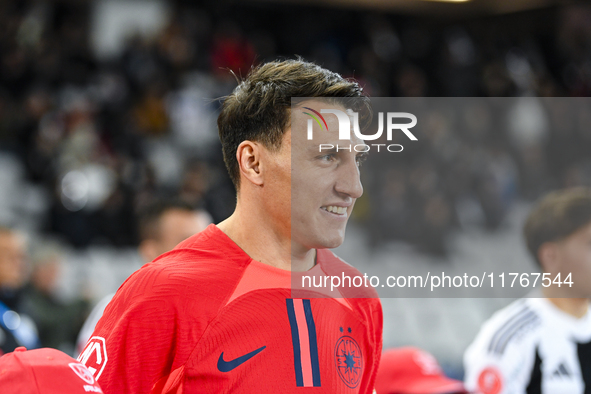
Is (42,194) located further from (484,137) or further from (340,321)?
(340,321)

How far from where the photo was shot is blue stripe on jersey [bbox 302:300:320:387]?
1606mm

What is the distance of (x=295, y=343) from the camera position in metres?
1.62

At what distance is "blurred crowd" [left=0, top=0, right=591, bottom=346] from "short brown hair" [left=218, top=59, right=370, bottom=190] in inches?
65.3

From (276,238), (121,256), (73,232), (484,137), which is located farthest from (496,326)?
(73,232)

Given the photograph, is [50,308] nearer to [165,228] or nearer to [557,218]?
[165,228]

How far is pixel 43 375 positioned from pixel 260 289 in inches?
21.9

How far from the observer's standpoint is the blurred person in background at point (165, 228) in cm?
376

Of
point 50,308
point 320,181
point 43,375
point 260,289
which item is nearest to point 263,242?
point 260,289

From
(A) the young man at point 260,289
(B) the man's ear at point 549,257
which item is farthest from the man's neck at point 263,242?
(B) the man's ear at point 549,257

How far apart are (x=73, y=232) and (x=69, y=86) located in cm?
266

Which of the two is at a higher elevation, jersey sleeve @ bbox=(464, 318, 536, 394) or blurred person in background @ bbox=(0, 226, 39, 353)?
blurred person in background @ bbox=(0, 226, 39, 353)

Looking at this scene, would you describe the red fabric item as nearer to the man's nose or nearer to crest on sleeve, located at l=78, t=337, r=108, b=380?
crest on sleeve, located at l=78, t=337, r=108, b=380

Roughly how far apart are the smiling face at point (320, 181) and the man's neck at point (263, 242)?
0.28ft

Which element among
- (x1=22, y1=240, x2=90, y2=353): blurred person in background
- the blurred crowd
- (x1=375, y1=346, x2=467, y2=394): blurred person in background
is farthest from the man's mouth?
(x1=22, y1=240, x2=90, y2=353): blurred person in background
